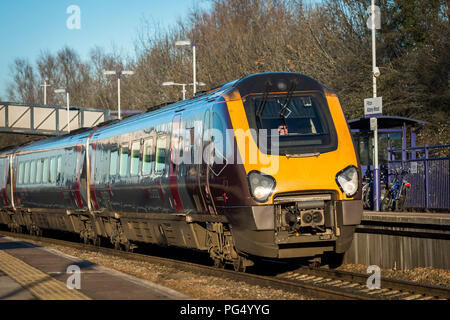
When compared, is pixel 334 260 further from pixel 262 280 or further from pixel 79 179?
pixel 79 179

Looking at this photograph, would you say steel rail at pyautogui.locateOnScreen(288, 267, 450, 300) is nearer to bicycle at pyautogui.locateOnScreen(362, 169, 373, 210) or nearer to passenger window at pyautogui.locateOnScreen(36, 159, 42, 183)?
bicycle at pyautogui.locateOnScreen(362, 169, 373, 210)

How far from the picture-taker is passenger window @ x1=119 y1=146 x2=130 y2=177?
1686 cm

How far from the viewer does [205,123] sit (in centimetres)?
1269

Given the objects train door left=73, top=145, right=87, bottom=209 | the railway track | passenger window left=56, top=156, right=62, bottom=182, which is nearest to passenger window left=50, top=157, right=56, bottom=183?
passenger window left=56, top=156, right=62, bottom=182

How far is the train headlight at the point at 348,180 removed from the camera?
38.2 feet

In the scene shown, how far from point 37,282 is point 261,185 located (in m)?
3.78

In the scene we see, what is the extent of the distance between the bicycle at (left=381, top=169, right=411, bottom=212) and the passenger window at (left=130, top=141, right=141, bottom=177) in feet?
29.2

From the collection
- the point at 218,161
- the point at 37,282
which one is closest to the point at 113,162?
the point at 218,161

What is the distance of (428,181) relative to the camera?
20656 millimetres

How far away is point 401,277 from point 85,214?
1053 centimetres

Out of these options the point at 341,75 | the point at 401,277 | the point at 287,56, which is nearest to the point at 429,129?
the point at 341,75

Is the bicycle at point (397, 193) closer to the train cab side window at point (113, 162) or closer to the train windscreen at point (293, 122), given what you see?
the train cab side window at point (113, 162)

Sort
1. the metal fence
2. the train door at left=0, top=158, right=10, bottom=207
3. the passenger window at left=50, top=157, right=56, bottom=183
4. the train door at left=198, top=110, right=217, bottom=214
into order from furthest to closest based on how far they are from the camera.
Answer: the train door at left=0, top=158, right=10, bottom=207 < the passenger window at left=50, top=157, right=56, bottom=183 < the metal fence < the train door at left=198, top=110, right=217, bottom=214
